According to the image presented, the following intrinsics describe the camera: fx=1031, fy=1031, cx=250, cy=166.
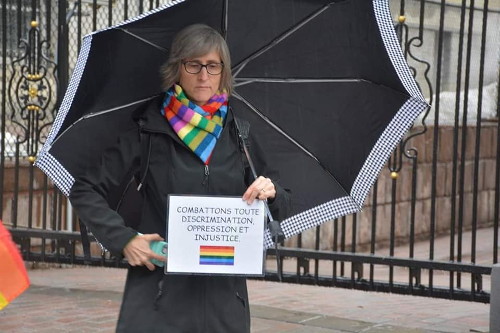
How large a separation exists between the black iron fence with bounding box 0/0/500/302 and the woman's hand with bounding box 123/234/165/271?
123cm

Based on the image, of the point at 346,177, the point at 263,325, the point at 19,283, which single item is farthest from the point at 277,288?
the point at 19,283

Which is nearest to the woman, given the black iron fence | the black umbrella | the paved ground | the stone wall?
the black umbrella

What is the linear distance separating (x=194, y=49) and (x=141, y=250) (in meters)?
0.74

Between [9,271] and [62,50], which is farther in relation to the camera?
[62,50]

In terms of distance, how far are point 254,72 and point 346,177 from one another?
59 cm

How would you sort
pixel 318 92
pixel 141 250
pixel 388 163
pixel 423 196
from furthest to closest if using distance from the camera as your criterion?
pixel 423 196, pixel 388 163, pixel 318 92, pixel 141 250

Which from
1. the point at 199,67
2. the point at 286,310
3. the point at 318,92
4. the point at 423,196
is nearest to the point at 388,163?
the point at 286,310

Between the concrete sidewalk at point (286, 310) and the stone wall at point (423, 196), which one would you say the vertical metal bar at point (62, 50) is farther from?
the stone wall at point (423, 196)

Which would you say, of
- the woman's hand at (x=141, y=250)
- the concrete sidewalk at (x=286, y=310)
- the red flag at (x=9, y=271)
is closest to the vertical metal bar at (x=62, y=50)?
the concrete sidewalk at (x=286, y=310)

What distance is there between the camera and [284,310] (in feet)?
23.7

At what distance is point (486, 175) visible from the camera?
43.8ft

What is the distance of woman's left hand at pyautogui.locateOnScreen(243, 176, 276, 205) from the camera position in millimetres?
3559

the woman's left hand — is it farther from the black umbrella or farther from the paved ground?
the paved ground

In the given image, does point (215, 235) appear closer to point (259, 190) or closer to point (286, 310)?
point (259, 190)
